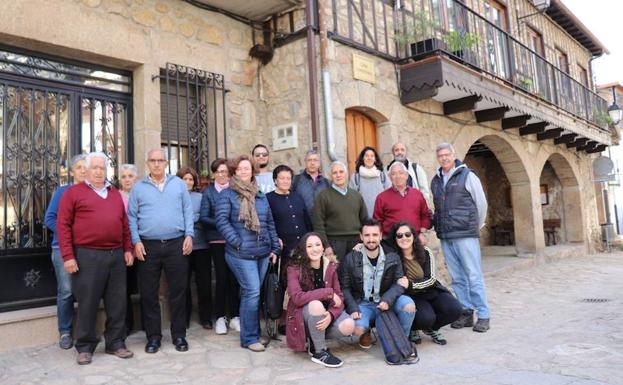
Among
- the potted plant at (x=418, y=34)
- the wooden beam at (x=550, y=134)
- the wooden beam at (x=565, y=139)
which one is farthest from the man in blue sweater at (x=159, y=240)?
the wooden beam at (x=565, y=139)

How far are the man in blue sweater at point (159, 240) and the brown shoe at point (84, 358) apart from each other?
1.31 feet

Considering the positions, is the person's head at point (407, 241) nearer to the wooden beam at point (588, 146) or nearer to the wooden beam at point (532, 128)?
the wooden beam at point (532, 128)

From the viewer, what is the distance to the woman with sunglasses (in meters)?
3.61

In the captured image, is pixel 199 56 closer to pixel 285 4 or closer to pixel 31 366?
pixel 285 4

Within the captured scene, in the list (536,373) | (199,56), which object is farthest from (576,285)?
(199,56)

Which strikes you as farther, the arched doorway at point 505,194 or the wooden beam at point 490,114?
the arched doorway at point 505,194

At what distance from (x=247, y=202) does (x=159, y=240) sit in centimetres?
70

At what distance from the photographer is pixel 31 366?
3215 millimetres

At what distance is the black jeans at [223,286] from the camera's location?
4020 mm

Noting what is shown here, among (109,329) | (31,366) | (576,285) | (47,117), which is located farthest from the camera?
(576,285)

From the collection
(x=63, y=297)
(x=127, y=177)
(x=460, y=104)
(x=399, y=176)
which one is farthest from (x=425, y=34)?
(x=63, y=297)

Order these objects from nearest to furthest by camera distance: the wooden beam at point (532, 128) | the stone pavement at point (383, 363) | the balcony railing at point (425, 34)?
the stone pavement at point (383, 363), the balcony railing at point (425, 34), the wooden beam at point (532, 128)

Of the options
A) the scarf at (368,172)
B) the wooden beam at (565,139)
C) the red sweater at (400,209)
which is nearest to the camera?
the red sweater at (400,209)

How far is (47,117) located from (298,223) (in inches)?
96.6
